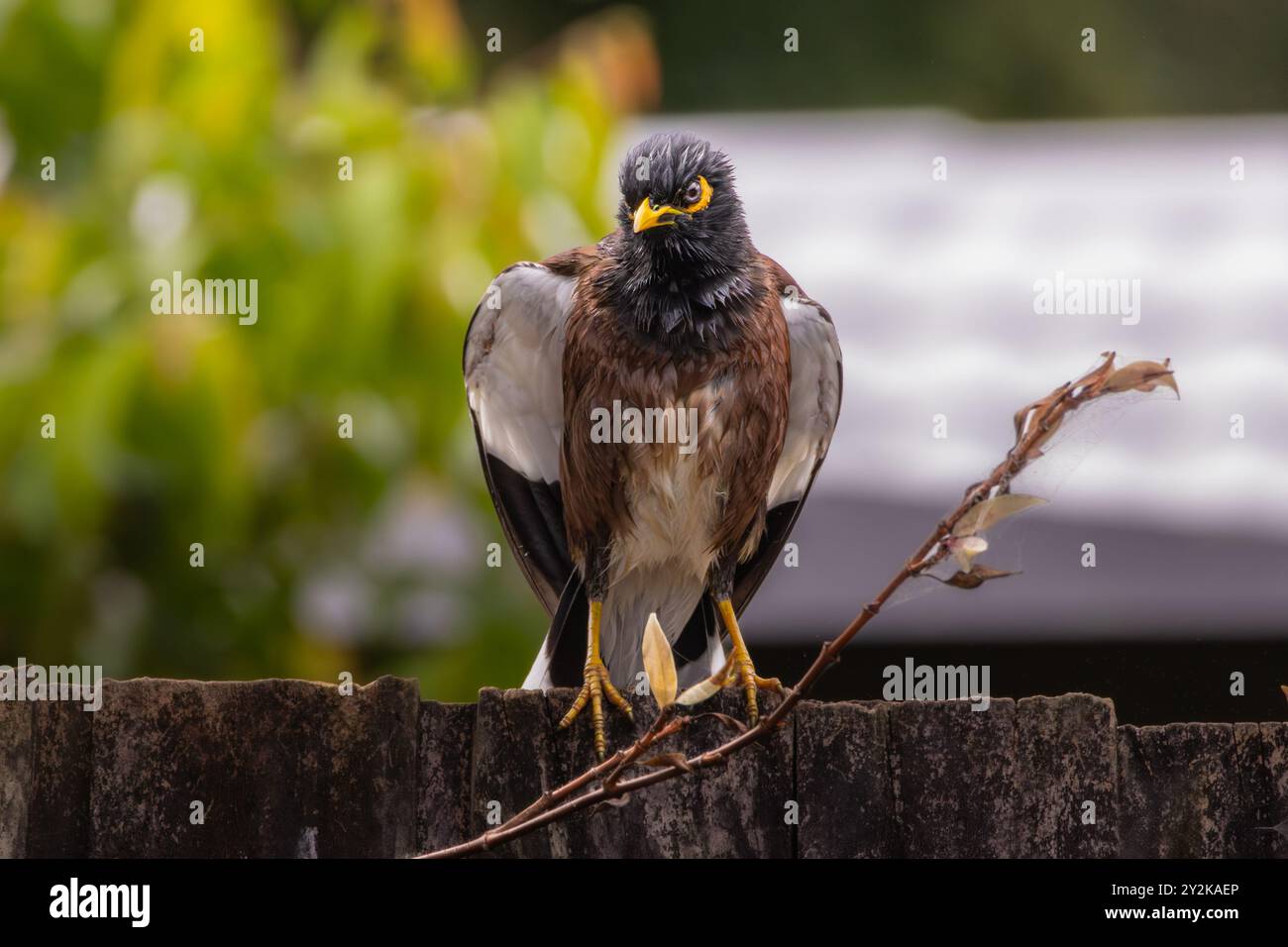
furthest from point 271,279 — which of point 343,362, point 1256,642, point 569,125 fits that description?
point 1256,642

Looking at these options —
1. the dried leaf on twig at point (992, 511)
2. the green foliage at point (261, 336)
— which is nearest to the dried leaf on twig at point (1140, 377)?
the dried leaf on twig at point (992, 511)

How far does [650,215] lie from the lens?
8.23 ft

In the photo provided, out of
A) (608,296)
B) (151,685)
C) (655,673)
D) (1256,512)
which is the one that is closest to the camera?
(655,673)

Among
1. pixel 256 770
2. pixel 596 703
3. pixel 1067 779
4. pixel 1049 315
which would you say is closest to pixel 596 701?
pixel 596 703

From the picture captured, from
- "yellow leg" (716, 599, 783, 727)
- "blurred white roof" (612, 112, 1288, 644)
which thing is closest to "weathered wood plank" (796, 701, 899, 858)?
"yellow leg" (716, 599, 783, 727)

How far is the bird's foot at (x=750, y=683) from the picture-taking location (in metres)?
2.21

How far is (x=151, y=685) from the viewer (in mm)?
1953

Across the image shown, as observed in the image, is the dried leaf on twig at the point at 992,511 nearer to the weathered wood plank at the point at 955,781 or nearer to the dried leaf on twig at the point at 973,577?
the dried leaf on twig at the point at 973,577

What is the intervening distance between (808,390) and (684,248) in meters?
0.42

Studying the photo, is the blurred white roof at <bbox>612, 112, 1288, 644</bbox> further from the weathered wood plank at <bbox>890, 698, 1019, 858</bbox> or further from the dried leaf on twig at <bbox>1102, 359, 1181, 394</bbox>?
the dried leaf on twig at <bbox>1102, 359, 1181, 394</bbox>

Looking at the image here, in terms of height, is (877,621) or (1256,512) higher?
(1256,512)

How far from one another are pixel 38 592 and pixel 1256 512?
11.6 ft

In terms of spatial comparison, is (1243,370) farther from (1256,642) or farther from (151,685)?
(151,685)

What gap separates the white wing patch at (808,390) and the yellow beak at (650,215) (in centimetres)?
38
